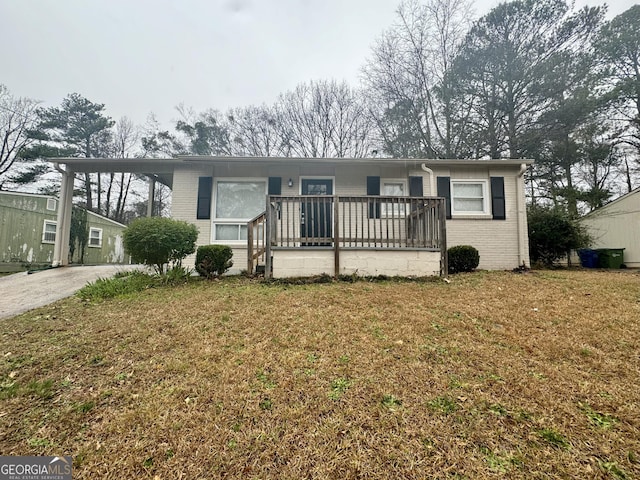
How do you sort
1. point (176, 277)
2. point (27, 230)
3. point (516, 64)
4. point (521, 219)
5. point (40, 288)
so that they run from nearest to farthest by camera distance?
point (176, 277)
point (40, 288)
point (521, 219)
point (27, 230)
point (516, 64)

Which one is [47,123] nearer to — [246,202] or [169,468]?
[246,202]

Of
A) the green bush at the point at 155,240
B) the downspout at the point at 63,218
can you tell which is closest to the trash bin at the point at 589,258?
the green bush at the point at 155,240

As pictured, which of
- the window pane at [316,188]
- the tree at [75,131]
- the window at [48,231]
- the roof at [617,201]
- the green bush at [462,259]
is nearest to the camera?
the green bush at [462,259]

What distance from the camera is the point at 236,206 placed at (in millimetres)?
8273

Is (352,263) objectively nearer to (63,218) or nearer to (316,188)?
(316,188)

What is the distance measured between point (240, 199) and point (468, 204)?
6.30 metres

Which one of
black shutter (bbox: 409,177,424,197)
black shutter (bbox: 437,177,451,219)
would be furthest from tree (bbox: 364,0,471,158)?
black shutter (bbox: 409,177,424,197)

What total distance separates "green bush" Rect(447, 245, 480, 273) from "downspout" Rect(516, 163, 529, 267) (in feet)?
7.13

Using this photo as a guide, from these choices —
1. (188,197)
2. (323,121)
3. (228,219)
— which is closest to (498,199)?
(228,219)

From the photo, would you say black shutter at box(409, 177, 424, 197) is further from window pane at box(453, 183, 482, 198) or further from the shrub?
the shrub

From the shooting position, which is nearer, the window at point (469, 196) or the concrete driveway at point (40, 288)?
the concrete driveway at point (40, 288)

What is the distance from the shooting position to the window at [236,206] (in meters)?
8.12

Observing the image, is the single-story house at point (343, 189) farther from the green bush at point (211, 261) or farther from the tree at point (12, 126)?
the tree at point (12, 126)

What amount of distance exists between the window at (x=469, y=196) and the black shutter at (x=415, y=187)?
2.84 feet
